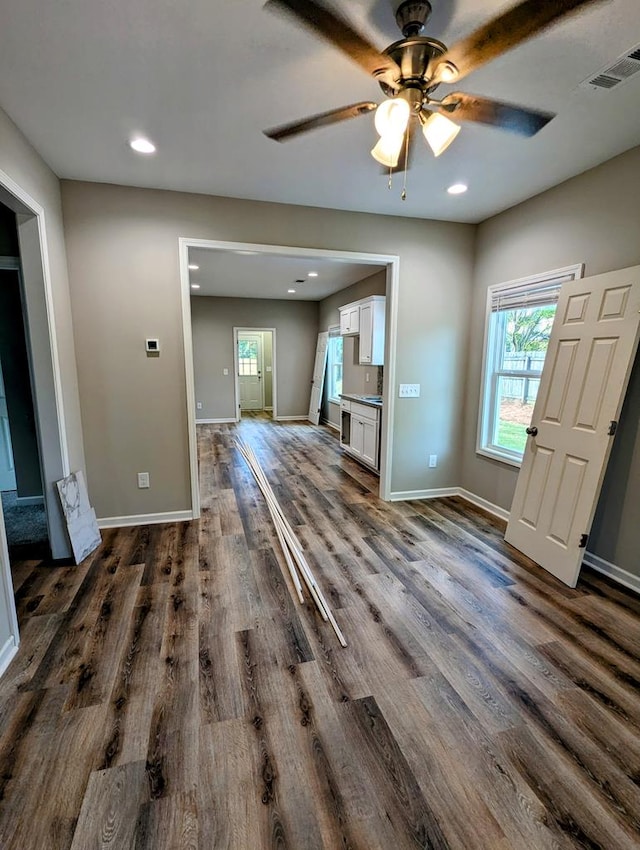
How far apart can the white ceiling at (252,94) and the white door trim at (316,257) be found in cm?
43

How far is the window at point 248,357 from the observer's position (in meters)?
10.2

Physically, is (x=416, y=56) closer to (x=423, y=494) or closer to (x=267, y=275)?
(x=423, y=494)

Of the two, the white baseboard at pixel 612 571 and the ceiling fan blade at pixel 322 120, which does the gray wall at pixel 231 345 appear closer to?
the ceiling fan blade at pixel 322 120

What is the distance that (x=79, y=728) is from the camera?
1.54 metres

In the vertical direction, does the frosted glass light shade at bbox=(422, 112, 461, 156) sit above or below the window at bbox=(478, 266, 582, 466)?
above

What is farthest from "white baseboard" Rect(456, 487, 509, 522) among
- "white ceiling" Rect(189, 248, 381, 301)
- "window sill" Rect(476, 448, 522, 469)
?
"white ceiling" Rect(189, 248, 381, 301)

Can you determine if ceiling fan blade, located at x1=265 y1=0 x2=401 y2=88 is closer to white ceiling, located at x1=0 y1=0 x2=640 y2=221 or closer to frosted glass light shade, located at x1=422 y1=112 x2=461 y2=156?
white ceiling, located at x1=0 y1=0 x2=640 y2=221

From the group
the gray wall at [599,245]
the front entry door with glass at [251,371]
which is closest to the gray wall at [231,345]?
the front entry door with glass at [251,371]

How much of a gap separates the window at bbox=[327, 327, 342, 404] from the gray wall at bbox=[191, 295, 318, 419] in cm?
91

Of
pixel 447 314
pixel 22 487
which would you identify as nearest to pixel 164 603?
pixel 22 487

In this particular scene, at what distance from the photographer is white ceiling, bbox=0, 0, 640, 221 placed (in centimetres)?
151

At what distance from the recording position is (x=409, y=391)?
3.92 meters

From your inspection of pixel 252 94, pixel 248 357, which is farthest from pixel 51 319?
pixel 248 357

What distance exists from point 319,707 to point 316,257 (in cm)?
324
